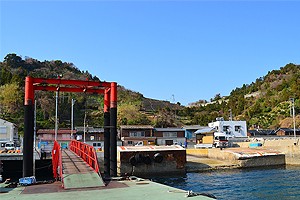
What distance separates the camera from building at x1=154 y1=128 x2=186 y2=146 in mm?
62450

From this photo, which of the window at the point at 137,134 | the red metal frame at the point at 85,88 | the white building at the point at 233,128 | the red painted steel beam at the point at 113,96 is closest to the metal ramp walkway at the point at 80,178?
the red metal frame at the point at 85,88

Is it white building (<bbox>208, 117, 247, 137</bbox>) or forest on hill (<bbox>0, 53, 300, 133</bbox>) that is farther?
forest on hill (<bbox>0, 53, 300, 133</bbox>)

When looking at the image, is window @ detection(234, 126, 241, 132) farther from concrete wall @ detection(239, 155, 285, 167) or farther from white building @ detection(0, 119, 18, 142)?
white building @ detection(0, 119, 18, 142)

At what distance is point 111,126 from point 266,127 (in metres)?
73.2

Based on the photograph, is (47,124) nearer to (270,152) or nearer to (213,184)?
(270,152)

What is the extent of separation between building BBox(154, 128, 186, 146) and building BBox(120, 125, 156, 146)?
124cm

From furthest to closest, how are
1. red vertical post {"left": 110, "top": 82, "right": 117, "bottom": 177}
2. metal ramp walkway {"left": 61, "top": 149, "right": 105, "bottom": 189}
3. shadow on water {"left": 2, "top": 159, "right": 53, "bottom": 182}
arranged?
1. shadow on water {"left": 2, "top": 159, "right": 53, "bottom": 182}
2. red vertical post {"left": 110, "top": 82, "right": 117, "bottom": 177}
3. metal ramp walkway {"left": 61, "top": 149, "right": 105, "bottom": 189}

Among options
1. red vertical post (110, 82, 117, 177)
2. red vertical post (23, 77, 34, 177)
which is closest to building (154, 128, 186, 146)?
red vertical post (110, 82, 117, 177)

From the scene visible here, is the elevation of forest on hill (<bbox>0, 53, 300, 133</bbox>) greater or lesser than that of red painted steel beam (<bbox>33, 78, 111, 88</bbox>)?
greater

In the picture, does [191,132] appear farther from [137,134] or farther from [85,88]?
[85,88]

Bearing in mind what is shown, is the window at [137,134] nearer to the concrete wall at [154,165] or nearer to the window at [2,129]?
the window at [2,129]

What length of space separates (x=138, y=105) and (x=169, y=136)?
3670 cm

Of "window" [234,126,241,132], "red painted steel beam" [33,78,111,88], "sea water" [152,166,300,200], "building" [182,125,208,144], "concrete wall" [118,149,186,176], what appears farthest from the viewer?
"building" [182,125,208,144]

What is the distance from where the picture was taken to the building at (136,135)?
60.2 m
